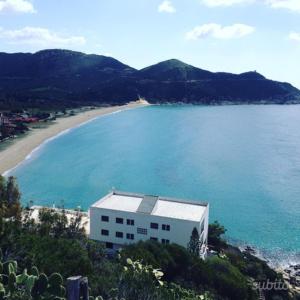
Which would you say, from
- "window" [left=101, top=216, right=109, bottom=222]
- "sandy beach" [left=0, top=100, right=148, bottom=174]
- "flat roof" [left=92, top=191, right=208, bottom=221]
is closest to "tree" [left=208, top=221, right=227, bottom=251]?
"flat roof" [left=92, top=191, right=208, bottom=221]

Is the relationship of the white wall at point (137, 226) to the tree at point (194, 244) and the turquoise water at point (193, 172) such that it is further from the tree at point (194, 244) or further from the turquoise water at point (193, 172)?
the turquoise water at point (193, 172)

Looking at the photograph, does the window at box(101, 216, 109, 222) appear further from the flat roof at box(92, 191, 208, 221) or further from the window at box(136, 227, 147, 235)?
the window at box(136, 227, 147, 235)

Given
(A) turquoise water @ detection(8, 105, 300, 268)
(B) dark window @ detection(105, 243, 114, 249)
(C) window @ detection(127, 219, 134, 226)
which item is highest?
(C) window @ detection(127, 219, 134, 226)

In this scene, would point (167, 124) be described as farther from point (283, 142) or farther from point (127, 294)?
point (127, 294)

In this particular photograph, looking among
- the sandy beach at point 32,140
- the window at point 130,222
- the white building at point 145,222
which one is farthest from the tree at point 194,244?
the sandy beach at point 32,140

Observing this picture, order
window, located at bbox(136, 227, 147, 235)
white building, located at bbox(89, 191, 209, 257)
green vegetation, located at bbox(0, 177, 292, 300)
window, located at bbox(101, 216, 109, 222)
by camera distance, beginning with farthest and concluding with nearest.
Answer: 1. window, located at bbox(101, 216, 109, 222)
2. window, located at bbox(136, 227, 147, 235)
3. white building, located at bbox(89, 191, 209, 257)
4. green vegetation, located at bbox(0, 177, 292, 300)

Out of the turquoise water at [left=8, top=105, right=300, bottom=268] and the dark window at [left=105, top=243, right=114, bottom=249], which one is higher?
the dark window at [left=105, top=243, right=114, bottom=249]
